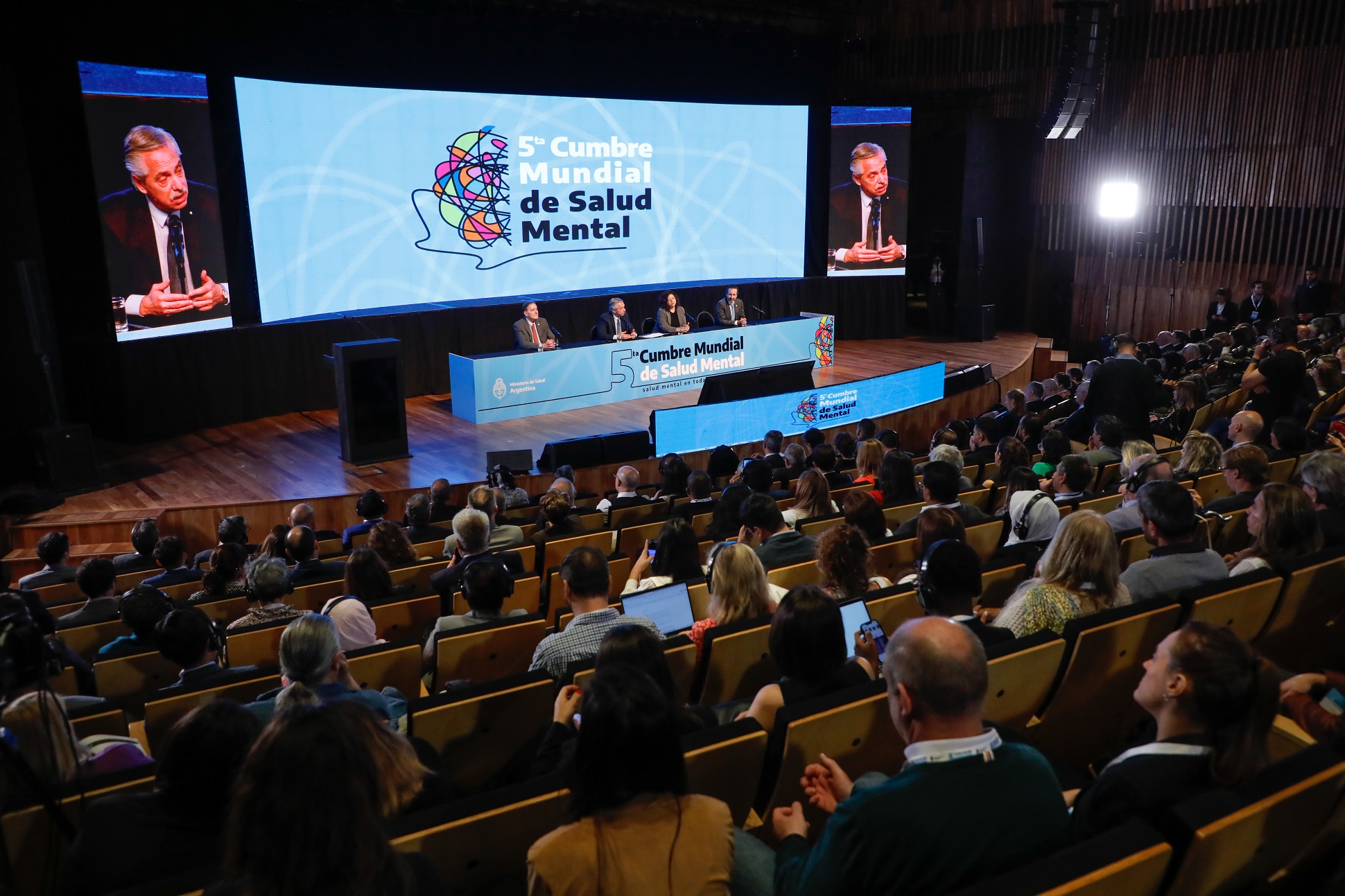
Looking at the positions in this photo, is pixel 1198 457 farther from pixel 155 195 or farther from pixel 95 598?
pixel 155 195

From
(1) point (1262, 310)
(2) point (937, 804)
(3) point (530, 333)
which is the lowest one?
(1) point (1262, 310)

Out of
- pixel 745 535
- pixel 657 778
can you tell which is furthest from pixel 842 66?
pixel 657 778

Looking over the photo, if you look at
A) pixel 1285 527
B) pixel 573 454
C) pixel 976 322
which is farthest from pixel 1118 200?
pixel 1285 527

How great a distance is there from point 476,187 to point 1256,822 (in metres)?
11.0

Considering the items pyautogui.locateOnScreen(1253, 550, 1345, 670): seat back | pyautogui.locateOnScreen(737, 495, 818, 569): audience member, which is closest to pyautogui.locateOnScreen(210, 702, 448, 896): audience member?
pyautogui.locateOnScreen(737, 495, 818, 569): audience member

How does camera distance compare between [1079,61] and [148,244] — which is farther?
[1079,61]

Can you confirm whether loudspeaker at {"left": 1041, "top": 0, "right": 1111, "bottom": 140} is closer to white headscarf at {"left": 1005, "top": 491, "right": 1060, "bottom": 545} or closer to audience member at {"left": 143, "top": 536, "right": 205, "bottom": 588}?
white headscarf at {"left": 1005, "top": 491, "right": 1060, "bottom": 545}

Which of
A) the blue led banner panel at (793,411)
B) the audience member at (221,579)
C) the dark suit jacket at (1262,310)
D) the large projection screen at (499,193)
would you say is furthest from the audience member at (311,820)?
the dark suit jacket at (1262,310)

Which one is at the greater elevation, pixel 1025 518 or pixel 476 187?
pixel 476 187

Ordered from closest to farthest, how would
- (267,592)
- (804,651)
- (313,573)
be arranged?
(804,651) → (267,592) → (313,573)

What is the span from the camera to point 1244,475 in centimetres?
439

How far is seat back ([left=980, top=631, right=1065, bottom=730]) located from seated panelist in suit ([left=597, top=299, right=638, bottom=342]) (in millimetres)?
8550

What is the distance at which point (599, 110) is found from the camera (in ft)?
40.0

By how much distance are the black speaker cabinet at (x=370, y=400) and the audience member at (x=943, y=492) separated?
225 inches
